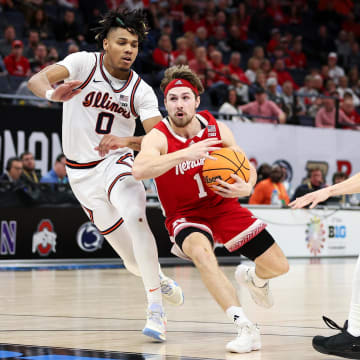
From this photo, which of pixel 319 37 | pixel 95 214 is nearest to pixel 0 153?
pixel 95 214

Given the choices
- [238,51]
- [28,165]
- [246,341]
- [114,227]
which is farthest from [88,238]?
[238,51]

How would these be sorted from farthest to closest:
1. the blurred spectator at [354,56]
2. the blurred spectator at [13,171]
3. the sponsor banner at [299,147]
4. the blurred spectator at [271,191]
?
1. the blurred spectator at [354,56]
2. the sponsor banner at [299,147]
3. the blurred spectator at [271,191]
4. the blurred spectator at [13,171]

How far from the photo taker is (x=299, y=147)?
1691 cm

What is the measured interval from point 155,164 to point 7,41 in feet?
35.4

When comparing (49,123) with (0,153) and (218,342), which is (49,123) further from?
(218,342)

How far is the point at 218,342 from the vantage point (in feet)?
18.3

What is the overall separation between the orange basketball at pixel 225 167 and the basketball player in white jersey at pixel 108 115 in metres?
0.81

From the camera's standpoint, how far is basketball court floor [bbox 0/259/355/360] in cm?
509

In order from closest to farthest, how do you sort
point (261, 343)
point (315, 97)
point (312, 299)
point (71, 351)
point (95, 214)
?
point (71, 351), point (261, 343), point (95, 214), point (312, 299), point (315, 97)

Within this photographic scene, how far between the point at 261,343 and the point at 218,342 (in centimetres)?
30

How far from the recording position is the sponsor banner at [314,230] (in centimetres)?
1491

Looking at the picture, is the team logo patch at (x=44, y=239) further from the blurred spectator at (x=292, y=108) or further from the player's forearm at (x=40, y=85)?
the player's forearm at (x=40, y=85)

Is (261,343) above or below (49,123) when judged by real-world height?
below

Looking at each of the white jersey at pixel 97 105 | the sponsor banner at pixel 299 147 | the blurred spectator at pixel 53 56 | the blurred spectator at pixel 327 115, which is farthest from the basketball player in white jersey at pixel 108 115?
the blurred spectator at pixel 327 115
